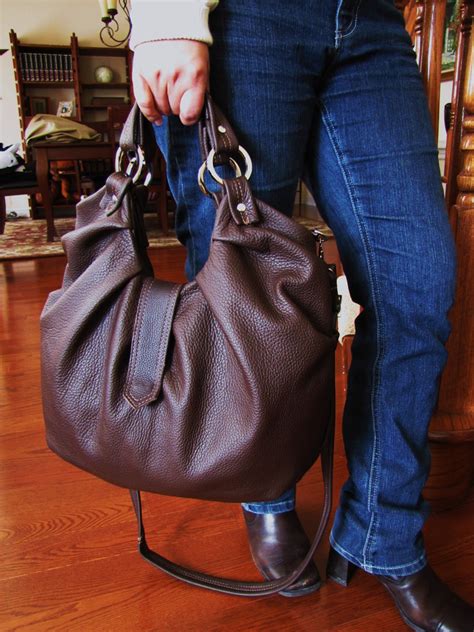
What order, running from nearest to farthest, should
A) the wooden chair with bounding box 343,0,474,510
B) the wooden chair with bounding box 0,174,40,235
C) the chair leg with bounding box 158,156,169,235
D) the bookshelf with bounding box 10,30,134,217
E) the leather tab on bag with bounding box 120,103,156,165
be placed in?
the leather tab on bag with bounding box 120,103,156,165 < the wooden chair with bounding box 343,0,474,510 < the wooden chair with bounding box 0,174,40,235 < the chair leg with bounding box 158,156,169,235 < the bookshelf with bounding box 10,30,134,217

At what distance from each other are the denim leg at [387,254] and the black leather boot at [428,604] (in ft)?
0.07

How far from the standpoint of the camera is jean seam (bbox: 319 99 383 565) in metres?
0.67

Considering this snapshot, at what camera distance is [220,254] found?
0.59 meters

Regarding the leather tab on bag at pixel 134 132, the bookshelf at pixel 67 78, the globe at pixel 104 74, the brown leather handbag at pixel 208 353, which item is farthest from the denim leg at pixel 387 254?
the globe at pixel 104 74

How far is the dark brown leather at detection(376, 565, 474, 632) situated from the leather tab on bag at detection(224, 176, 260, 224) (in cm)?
54

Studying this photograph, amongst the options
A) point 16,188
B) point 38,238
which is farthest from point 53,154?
point 38,238

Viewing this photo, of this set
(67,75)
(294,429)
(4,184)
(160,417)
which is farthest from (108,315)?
(67,75)

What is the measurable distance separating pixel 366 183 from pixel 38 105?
6.26 m

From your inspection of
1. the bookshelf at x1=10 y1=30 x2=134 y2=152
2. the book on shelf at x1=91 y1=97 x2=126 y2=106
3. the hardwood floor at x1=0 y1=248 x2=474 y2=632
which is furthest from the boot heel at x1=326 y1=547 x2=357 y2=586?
the book on shelf at x1=91 y1=97 x2=126 y2=106

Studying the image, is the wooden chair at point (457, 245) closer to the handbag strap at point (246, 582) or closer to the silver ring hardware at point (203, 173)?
the handbag strap at point (246, 582)

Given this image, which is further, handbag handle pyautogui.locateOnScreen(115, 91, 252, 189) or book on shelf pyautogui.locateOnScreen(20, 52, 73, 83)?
book on shelf pyautogui.locateOnScreen(20, 52, 73, 83)

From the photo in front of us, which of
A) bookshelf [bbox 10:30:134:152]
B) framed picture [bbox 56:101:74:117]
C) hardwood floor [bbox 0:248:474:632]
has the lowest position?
hardwood floor [bbox 0:248:474:632]

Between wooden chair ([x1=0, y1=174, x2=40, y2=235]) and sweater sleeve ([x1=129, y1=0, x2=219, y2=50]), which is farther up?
sweater sleeve ([x1=129, y1=0, x2=219, y2=50])

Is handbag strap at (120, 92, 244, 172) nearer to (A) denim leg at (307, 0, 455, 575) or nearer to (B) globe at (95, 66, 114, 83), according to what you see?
(A) denim leg at (307, 0, 455, 575)
